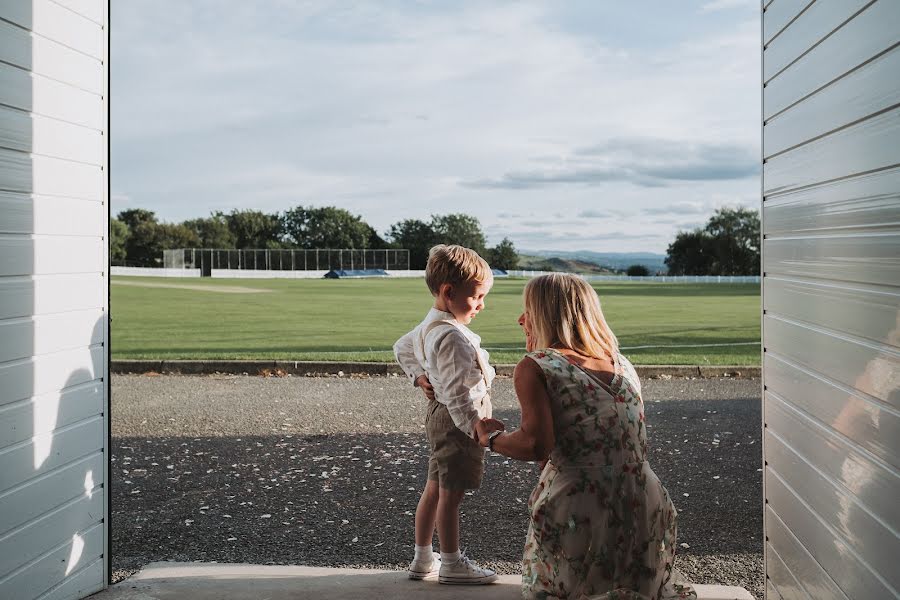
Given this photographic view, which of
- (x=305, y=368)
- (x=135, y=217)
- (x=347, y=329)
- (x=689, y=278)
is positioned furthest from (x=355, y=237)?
(x=305, y=368)

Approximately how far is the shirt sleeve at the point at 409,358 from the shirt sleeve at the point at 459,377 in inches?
13.0

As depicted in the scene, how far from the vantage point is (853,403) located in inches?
105

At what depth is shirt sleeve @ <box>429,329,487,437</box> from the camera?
11.3 ft

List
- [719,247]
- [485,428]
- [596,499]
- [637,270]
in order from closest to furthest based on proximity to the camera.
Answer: [596,499] → [485,428] → [637,270] → [719,247]

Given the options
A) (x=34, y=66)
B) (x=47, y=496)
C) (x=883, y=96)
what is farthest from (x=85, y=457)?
(x=883, y=96)

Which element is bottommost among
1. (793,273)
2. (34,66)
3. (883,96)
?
(793,273)

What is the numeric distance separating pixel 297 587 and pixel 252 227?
4742 inches

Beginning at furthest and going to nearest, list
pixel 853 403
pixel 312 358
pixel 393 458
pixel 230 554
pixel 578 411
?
pixel 312 358
pixel 393 458
pixel 230 554
pixel 578 411
pixel 853 403

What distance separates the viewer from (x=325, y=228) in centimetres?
11619

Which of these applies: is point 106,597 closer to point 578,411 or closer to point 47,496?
point 47,496

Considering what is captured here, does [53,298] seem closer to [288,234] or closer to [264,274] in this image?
[264,274]

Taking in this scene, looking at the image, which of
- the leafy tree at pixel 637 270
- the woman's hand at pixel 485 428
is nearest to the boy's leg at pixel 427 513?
the woman's hand at pixel 485 428

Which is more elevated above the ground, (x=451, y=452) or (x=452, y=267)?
(x=452, y=267)

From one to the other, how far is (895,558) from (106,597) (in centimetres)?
309
